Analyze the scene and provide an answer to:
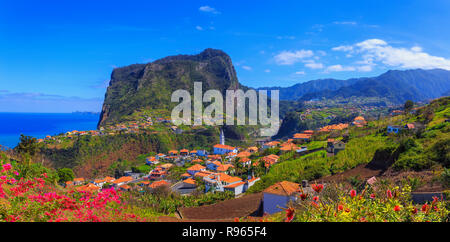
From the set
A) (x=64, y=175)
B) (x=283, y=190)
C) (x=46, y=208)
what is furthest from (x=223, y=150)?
(x=46, y=208)

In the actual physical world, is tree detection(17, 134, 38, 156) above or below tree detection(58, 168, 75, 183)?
above

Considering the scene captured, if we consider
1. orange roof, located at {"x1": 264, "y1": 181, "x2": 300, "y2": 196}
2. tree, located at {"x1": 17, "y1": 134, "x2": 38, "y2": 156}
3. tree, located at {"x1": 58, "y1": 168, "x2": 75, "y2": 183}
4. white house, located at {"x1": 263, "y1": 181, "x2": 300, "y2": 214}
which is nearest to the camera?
white house, located at {"x1": 263, "y1": 181, "x2": 300, "y2": 214}

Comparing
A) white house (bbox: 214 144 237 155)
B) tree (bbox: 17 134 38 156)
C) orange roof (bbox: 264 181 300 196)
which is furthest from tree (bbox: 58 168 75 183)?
white house (bbox: 214 144 237 155)

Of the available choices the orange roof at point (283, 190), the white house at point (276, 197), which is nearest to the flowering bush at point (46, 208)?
the white house at point (276, 197)

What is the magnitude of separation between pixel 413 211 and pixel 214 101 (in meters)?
136

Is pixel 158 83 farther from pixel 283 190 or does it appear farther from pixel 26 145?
pixel 283 190

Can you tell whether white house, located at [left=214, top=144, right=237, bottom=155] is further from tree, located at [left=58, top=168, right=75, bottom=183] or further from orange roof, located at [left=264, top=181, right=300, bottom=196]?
orange roof, located at [left=264, top=181, right=300, bottom=196]

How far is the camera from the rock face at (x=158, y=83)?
118 m

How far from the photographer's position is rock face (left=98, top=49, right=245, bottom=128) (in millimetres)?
117875

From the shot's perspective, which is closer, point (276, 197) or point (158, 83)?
point (276, 197)

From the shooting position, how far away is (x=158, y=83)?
446ft

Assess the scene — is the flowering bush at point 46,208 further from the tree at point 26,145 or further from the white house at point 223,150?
the white house at point 223,150

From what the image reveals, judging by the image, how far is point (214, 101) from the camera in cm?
13850
